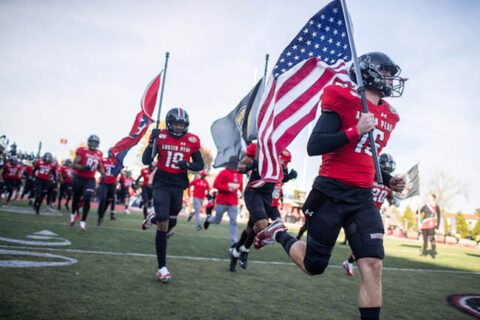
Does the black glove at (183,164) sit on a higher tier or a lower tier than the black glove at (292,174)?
lower

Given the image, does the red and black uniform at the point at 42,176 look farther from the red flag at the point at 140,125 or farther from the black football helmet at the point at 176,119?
the black football helmet at the point at 176,119

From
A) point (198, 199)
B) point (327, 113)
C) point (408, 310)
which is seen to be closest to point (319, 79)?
point (327, 113)

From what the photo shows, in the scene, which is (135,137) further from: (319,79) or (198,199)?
(198,199)

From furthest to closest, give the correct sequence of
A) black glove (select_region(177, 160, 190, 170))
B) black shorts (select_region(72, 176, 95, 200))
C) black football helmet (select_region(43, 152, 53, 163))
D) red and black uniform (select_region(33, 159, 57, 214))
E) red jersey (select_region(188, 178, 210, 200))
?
red jersey (select_region(188, 178, 210, 200)) < black football helmet (select_region(43, 152, 53, 163)) < red and black uniform (select_region(33, 159, 57, 214)) < black shorts (select_region(72, 176, 95, 200)) < black glove (select_region(177, 160, 190, 170))

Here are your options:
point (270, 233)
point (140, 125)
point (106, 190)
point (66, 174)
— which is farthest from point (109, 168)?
point (270, 233)

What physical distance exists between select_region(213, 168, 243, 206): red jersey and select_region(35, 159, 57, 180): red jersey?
816 cm

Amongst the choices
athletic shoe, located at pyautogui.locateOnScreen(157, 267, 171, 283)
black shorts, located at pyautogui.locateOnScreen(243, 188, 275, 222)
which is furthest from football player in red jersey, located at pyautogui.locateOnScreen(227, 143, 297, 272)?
athletic shoe, located at pyautogui.locateOnScreen(157, 267, 171, 283)

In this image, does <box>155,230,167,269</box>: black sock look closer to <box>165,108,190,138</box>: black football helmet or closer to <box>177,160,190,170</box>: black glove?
<box>177,160,190,170</box>: black glove

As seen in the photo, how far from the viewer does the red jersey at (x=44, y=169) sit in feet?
48.0

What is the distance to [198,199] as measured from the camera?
1623cm

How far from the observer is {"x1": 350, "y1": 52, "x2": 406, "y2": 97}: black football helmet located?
136 inches

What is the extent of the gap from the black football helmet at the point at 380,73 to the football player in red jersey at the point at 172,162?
3.24 metres

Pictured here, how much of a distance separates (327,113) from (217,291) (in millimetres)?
2954

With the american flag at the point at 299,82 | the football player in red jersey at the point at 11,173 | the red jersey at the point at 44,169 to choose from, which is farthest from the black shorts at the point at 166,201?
the football player in red jersey at the point at 11,173
